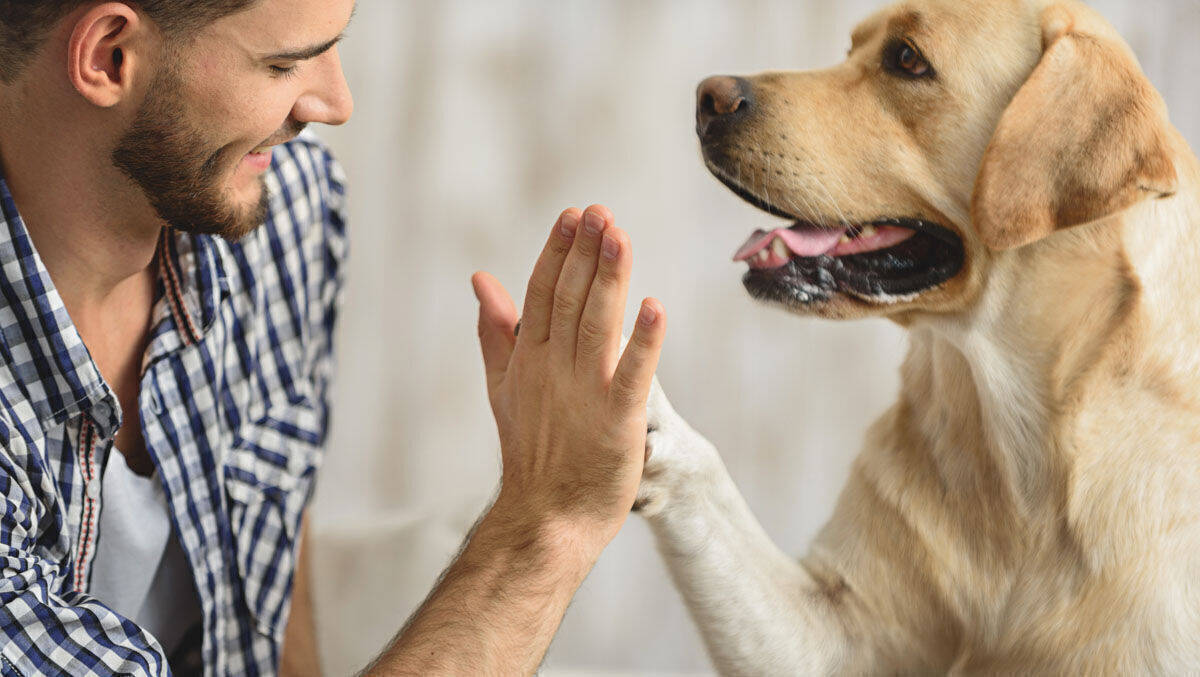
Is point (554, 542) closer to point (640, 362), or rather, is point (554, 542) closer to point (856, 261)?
point (640, 362)

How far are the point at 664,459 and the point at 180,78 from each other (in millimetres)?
730

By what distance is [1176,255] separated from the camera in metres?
1.09

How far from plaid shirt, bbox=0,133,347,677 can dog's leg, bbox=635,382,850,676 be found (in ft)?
2.02

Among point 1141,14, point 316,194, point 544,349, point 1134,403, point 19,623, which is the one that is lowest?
point 1134,403

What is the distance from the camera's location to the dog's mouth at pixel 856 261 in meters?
1.15

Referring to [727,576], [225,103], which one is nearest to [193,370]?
[225,103]

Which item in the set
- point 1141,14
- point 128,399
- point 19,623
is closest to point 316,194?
point 128,399

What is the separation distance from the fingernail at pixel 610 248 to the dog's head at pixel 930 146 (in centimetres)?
23

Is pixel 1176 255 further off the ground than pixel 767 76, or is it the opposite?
pixel 767 76

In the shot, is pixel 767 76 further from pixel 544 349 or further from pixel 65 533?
pixel 65 533

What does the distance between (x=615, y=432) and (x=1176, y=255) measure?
2.10 feet

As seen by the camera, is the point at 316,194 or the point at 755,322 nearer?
the point at 316,194

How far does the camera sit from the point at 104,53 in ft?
3.81

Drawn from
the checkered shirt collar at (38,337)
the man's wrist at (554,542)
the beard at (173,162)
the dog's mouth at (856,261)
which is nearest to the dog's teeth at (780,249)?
the dog's mouth at (856,261)
